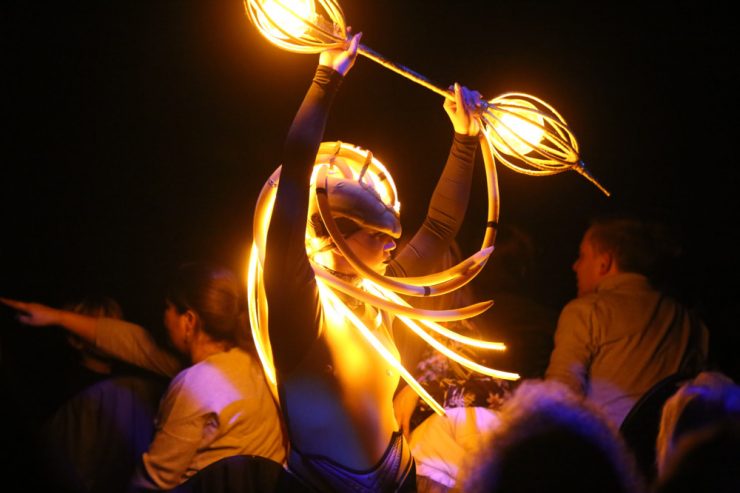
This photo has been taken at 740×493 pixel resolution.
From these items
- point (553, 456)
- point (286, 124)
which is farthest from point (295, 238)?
point (286, 124)

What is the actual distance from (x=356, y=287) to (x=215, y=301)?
1.10 metres

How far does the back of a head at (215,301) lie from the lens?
2432mm

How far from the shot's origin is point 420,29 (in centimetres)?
309

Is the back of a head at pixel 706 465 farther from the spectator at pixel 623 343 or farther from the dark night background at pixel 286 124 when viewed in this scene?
the dark night background at pixel 286 124

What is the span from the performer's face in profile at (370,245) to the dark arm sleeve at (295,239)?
21 centimetres

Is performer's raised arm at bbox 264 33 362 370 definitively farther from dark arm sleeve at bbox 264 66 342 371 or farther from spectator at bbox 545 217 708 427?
spectator at bbox 545 217 708 427

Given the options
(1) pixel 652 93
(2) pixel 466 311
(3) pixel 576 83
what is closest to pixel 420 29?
(3) pixel 576 83

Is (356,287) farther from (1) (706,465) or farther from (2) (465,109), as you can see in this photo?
(1) (706,465)

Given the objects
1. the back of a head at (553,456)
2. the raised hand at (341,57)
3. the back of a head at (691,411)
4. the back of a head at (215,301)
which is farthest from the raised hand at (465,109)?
the back of a head at (215,301)

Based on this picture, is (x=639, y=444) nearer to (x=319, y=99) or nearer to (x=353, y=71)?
(x=319, y=99)

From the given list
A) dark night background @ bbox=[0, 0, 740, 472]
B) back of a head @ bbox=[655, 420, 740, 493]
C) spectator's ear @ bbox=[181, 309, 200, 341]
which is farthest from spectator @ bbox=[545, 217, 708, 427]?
back of a head @ bbox=[655, 420, 740, 493]

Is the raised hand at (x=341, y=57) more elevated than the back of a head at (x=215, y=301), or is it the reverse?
the raised hand at (x=341, y=57)

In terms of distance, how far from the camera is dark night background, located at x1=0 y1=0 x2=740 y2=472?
263 cm

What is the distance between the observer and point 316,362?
1.47 meters
